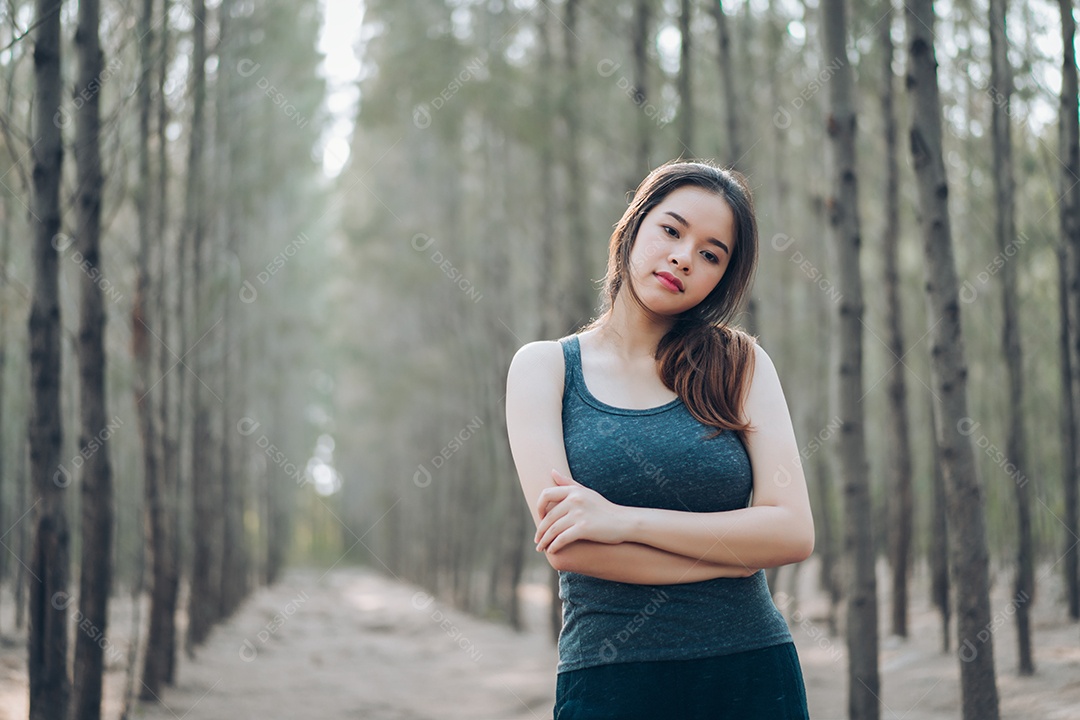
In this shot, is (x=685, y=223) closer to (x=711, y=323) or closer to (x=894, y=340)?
(x=711, y=323)

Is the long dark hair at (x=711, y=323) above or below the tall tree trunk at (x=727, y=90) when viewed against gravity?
below

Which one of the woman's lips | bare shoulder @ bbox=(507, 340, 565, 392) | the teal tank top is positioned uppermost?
the woman's lips

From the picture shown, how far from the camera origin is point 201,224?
9750 millimetres

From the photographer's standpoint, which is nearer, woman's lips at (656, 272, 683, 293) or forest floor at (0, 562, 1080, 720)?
woman's lips at (656, 272, 683, 293)

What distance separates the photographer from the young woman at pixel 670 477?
168 cm

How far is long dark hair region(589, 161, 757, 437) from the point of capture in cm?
184

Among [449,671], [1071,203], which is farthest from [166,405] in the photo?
[1071,203]

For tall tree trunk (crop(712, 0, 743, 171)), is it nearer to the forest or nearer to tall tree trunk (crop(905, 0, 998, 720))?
the forest

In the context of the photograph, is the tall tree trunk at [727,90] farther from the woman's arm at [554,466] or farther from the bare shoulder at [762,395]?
the woman's arm at [554,466]

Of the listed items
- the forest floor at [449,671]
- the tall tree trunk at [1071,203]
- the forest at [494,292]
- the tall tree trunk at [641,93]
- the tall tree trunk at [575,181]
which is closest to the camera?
the forest at [494,292]

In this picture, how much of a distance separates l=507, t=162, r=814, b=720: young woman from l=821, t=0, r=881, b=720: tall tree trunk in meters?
3.67

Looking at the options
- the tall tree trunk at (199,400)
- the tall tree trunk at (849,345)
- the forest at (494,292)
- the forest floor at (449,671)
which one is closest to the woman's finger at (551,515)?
the forest at (494,292)

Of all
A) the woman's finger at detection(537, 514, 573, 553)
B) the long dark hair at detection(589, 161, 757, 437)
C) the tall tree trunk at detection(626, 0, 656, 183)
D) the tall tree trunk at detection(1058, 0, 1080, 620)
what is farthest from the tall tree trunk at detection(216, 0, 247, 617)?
the woman's finger at detection(537, 514, 573, 553)

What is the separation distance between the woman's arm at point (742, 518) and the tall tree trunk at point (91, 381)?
429 cm
